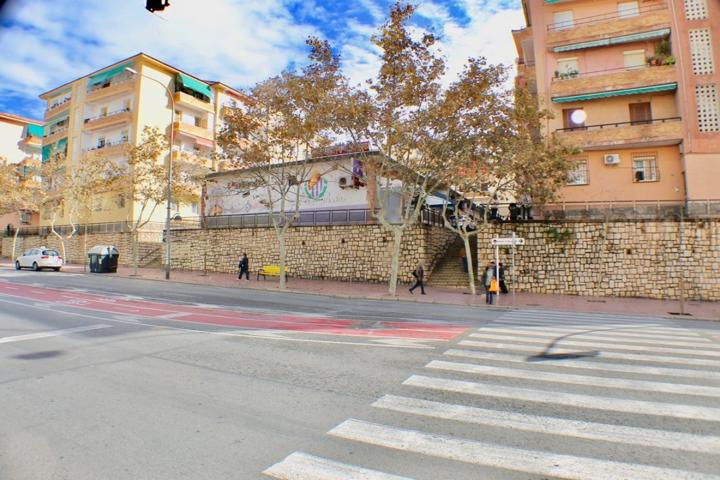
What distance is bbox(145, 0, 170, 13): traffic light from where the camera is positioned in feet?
12.5

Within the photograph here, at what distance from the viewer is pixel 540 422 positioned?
3.74 metres

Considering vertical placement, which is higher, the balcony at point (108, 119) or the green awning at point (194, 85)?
the green awning at point (194, 85)

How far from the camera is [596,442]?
3.33 meters

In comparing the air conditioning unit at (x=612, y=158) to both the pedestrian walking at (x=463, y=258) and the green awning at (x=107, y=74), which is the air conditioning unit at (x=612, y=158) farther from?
the green awning at (x=107, y=74)

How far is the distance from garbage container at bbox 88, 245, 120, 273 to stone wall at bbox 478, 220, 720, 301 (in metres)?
24.8

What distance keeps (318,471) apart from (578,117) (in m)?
25.8

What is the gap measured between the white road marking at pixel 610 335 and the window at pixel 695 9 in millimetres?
22014

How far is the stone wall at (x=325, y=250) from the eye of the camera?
72.8 ft

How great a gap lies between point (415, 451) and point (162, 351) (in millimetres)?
4900

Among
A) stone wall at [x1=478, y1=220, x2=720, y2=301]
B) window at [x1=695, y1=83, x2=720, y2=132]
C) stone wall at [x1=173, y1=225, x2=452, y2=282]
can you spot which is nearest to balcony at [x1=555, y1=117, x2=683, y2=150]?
window at [x1=695, y1=83, x2=720, y2=132]

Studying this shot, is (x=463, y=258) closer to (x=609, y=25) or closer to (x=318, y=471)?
(x=609, y=25)

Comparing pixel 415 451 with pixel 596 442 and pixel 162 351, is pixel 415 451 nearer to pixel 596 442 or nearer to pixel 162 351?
pixel 596 442

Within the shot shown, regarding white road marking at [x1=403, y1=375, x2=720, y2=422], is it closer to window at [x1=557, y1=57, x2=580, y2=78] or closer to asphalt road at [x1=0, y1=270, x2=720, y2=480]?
asphalt road at [x1=0, y1=270, x2=720, y2=480]

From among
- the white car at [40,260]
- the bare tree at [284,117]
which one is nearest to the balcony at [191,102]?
the white car at [40,260]
